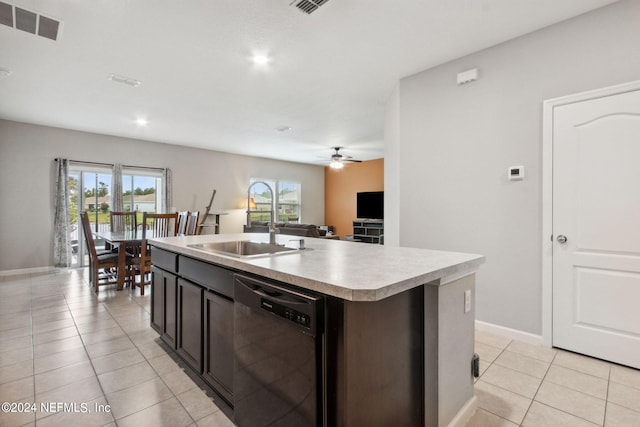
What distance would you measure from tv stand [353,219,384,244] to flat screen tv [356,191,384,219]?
25 cm

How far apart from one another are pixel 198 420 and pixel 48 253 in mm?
5879

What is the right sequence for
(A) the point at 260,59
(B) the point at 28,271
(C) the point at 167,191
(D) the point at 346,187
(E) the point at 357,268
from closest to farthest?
Answer: 1. (E) the point at 357,268
2. (A) the point at 260,59
3. (B) the point at 28,271
4. (C) the point at 167,191
5. (D) the point at 346,187

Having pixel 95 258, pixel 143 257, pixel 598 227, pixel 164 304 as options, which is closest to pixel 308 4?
pixel 164 304

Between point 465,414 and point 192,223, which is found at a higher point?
point 192,223

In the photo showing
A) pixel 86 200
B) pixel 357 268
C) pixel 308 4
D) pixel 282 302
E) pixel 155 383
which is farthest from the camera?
pixel 86 200

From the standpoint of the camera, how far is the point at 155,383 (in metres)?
2.04

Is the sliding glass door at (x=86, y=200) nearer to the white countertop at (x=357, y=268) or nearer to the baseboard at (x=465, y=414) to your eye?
the white countertop at (x=357, y=268)

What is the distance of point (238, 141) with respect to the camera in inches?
266

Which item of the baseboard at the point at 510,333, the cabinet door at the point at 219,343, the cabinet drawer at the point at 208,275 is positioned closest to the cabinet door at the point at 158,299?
the cabinet drawer at the point at 208,275

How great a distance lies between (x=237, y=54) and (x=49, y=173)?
4.93m

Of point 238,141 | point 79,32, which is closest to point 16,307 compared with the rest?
point 79,32

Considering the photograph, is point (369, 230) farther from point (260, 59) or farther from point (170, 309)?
point (170, 309)

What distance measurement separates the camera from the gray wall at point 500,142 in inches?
93.1

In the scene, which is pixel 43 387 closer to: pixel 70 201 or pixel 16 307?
pixel 16 307
